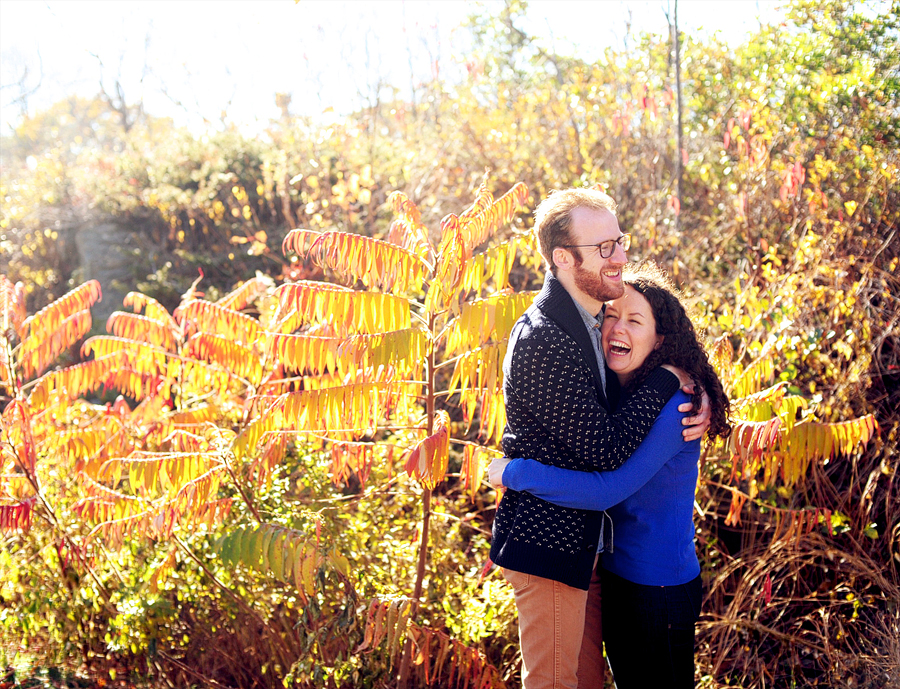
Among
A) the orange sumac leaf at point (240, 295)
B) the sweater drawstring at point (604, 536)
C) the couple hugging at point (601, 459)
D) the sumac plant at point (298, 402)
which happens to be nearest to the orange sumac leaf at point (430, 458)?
the sumac plant at point (298, 402)

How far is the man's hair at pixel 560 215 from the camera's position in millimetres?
2670

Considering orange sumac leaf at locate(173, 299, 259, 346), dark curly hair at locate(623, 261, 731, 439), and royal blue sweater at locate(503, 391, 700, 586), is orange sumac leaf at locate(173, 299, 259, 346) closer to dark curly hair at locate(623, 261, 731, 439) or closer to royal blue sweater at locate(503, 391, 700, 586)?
royal blue sweater at locate(503, 391, 700, 586)

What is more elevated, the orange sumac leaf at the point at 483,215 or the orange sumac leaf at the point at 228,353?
the orange sumac leaf at the point at 483,215

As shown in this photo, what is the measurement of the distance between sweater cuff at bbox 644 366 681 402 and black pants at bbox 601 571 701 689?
66 centimetres

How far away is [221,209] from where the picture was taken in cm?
1035

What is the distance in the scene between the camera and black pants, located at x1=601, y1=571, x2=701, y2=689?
2.57 meters

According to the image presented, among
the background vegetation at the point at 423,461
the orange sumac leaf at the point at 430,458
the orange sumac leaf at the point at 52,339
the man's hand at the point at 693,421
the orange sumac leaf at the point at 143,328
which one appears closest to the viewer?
the man's hand at the point at 693,421

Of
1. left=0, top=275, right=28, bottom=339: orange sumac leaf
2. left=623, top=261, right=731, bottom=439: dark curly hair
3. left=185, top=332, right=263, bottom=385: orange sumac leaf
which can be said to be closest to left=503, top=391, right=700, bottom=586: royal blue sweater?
left=623, top=261, right=731, bottom=439: dark curly hair

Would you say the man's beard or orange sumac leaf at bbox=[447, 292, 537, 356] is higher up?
the man's beard

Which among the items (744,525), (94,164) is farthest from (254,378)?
(94,164)

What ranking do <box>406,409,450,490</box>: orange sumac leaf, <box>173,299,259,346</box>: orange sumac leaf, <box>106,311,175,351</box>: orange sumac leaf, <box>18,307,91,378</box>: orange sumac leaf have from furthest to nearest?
<box>106,311,175,351</box>: orange sumac leaf
<box>18,307,91,378</box>: orange sumac leaf
<box>173,299,259,346</box>: orange sumac leaf
<box>406,409,450,490</box>: orange sumac leaf

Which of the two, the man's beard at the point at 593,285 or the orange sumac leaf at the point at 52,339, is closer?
the man's beard at the point at 593,285

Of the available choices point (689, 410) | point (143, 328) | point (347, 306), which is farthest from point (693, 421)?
point (143, 328)

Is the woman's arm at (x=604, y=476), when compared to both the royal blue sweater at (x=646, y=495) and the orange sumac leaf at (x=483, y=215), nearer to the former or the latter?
the royal blue sweater at (x=646, y=495)
